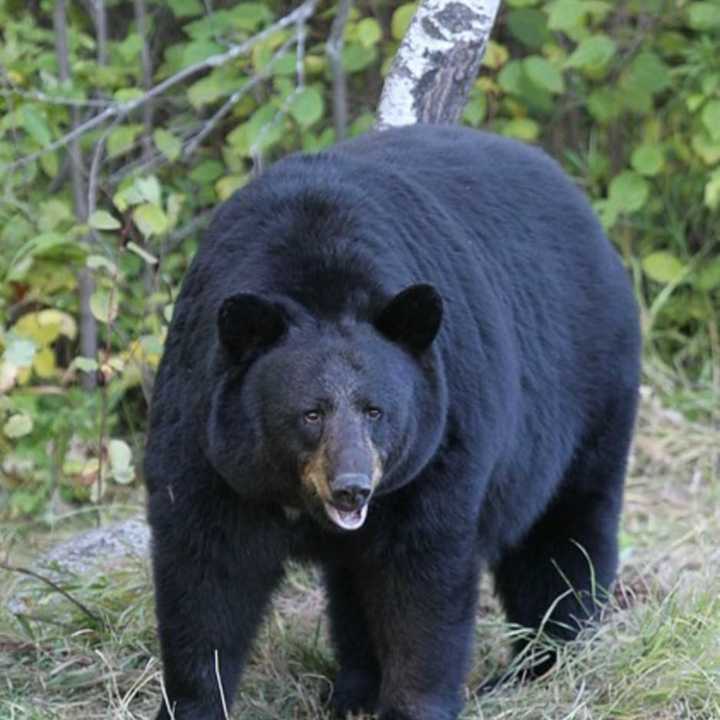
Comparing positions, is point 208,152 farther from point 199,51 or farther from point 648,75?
point 648,75

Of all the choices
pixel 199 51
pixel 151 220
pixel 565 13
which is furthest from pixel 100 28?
pixel 565 13

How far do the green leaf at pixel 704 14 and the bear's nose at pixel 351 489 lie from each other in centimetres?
451

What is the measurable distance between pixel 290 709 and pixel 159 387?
1.24 m

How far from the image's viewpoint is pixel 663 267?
862 centimetres

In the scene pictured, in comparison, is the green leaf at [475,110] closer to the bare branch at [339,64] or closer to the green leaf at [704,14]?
the bare branch at [339,64]

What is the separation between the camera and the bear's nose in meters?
4.03

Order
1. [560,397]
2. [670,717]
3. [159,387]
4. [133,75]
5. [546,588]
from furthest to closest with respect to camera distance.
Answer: [133,75] < [546,588] < [560,397] < [670,717] < [159,387]

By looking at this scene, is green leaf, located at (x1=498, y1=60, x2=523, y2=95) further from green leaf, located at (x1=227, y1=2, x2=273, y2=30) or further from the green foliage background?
green leaf, located at (x1=227, y1=2, x2=273, y2=30)

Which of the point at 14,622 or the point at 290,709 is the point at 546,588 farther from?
the point at 14,622

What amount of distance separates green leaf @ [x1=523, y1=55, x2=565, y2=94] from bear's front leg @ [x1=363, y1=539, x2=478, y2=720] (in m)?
3.84

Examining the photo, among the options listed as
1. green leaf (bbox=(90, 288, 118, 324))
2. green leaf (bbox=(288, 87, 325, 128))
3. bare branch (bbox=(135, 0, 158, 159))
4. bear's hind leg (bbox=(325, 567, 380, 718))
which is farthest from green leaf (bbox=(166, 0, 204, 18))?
bear's hind leg (bbox=(325, 567, 380, 718))

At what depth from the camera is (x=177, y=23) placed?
896 cm

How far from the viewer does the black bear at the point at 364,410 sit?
4.24m

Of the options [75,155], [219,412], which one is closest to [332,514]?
[219,412]
